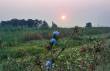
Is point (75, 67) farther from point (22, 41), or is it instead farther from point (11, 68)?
point (22, 41)

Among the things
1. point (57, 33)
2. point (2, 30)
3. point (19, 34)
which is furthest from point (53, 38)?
point (2, 30)

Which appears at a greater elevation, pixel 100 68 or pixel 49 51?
pixel 49 51

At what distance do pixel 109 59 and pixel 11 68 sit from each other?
6.24 feet

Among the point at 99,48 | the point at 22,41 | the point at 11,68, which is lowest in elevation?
the point at 22,41

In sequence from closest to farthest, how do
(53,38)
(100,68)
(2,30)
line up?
(53,38), (100,68), (2,30)

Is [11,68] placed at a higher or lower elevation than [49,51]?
lower

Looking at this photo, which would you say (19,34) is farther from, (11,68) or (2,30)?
(11,68)

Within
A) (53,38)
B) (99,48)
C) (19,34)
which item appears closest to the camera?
(53,38)

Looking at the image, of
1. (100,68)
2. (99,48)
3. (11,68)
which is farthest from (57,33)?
(11,68)

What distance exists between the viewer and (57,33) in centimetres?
386

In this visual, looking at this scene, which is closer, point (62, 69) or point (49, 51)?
point (49, 51)

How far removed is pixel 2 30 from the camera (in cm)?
4838

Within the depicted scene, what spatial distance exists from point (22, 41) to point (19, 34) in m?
2.94

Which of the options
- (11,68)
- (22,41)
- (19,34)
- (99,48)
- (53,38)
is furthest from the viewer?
(19,34)
